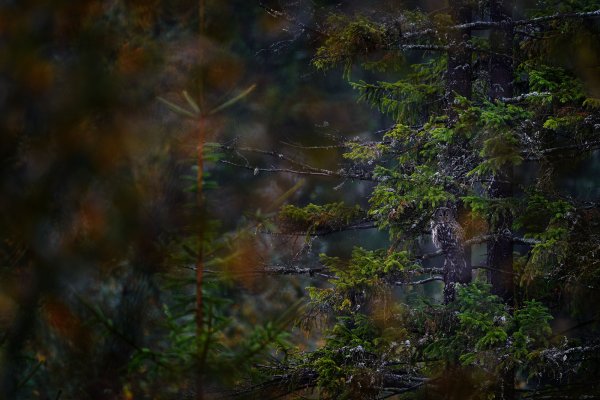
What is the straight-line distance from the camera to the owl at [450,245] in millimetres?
5895

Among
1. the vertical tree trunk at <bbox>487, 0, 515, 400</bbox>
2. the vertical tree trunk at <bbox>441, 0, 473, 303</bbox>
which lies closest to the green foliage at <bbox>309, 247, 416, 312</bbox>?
the vertical tree trunk at <bbox>441, 0, 473, 303</bbox>

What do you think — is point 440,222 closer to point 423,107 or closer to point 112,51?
point 423,107

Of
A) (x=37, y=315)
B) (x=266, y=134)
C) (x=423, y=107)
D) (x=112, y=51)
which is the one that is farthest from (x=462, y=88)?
(x=266, y=134)

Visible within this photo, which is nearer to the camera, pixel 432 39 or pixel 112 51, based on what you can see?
pixel 432 39

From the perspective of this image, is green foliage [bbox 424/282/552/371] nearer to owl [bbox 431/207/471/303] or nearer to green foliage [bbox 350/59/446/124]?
owl [bbox 431/207/471/303]

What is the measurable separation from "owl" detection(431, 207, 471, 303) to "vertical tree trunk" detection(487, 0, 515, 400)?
39 cm

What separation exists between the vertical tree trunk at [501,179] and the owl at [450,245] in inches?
15.2

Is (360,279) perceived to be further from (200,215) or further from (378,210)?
(200,215)

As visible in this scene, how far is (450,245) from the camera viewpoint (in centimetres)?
618

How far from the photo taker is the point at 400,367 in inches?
Answer: 248

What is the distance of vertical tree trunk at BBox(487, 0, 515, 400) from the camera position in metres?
6.40

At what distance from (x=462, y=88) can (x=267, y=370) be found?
3.24 metres

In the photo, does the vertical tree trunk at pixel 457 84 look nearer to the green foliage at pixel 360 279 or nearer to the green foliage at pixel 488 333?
the green foliage at pixel 488 333

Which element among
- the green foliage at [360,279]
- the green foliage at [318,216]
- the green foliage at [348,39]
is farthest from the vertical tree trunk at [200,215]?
the green foliage at [318,216]
